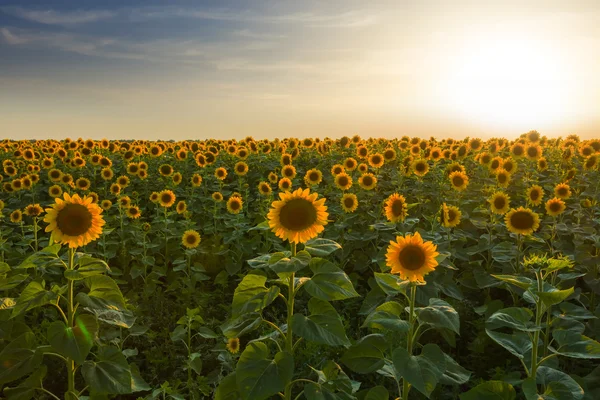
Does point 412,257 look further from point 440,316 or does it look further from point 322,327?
point 322,327

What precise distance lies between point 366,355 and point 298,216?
1.06 meters

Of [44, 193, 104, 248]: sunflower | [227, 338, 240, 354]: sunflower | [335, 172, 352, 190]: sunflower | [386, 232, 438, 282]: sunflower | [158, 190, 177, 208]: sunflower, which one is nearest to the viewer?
[386, 232, 438, 282]: sunflower

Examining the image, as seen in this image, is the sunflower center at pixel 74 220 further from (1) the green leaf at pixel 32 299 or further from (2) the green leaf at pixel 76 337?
(2) the green leaf at pixel 76 337

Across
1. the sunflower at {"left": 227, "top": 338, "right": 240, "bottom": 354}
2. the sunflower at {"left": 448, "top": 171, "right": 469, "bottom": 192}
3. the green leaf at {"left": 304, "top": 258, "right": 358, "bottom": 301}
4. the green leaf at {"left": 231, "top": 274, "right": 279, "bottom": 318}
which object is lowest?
the sunflower at {"left": 227, "top": 338, "right": 240, "bottom": 354}

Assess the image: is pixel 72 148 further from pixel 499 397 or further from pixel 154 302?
pixel 499 397

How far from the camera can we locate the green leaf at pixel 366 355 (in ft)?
9.98

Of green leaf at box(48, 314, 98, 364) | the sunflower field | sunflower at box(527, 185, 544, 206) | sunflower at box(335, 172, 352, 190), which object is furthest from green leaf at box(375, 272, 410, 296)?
sunflower at box(335, 172, 352, 190)

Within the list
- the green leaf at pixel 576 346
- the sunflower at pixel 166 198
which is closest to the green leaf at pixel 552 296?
the green leaf at pixel 576 346

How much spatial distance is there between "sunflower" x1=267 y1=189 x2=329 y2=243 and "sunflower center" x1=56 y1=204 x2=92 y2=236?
1.50m

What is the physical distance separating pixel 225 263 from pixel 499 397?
5616 millimetres

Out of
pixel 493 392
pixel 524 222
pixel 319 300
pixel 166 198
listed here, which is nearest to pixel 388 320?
pixel 319 300

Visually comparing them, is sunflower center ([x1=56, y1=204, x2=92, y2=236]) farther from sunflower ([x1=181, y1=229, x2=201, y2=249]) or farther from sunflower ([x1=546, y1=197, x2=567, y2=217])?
sunflower ([x1=546, y1=197, x2=567, y2=217])

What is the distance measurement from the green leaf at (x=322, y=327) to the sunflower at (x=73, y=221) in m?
1.83

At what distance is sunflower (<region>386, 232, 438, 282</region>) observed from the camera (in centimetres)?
326
